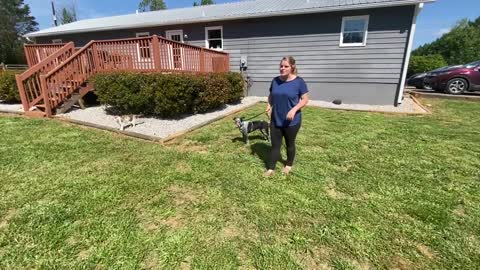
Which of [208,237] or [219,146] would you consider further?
[219,146]

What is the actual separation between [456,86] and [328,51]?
597 cm

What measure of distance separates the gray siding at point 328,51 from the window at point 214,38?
11.4 inches

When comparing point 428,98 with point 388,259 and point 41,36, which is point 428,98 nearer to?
point 388,259

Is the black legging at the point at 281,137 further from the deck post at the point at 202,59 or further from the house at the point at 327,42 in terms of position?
the house at the point at 327,42

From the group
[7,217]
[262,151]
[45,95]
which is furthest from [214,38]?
→ [7,217]

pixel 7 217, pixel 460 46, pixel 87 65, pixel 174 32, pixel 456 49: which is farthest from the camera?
pixel 456 49

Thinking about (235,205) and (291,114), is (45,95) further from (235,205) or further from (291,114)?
(291,114)

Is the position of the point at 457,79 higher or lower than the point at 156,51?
lower

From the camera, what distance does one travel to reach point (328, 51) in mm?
9078

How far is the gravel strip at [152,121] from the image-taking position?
5.58 m

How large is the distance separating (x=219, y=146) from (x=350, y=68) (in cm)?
655

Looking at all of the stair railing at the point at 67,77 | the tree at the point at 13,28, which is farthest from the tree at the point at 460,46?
the tree at the point at 13,28

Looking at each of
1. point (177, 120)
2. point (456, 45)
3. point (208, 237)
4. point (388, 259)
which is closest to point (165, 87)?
point (177, 120)

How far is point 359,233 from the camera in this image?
232 centimetres
